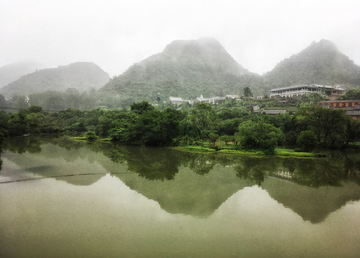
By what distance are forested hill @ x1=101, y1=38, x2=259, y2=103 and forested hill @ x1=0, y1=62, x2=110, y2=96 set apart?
100 ft

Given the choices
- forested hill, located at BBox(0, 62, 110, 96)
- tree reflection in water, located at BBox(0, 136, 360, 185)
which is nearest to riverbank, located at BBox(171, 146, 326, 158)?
tree reflection in water, located at BBox(0, 136, 360, 185)

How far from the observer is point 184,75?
10206 cm

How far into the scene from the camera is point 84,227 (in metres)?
5.92

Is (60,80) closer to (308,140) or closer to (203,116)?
(203,116)

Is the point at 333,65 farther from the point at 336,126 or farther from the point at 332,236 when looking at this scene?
the point at 332,236

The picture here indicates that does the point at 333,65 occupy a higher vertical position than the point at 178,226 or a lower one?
higher

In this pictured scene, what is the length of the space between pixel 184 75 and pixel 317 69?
55892mm

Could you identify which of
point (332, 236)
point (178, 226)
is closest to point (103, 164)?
point (178, 226)

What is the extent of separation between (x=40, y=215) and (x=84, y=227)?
69.2 inches

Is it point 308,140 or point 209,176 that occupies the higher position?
point 308,140

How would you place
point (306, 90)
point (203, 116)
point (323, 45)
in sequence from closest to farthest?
point (203, 116) < point (306, 90) < point (323, 45)

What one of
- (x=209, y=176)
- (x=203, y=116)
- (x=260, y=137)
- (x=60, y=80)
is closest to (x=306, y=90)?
(x=203, y=116)

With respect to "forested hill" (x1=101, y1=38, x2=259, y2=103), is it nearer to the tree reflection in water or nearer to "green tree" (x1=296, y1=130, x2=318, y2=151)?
"green tree" (x1=296, y1=130, x2=318, y2=151)

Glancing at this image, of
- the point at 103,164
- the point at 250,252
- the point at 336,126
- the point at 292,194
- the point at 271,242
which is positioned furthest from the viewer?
the point at 336,126
